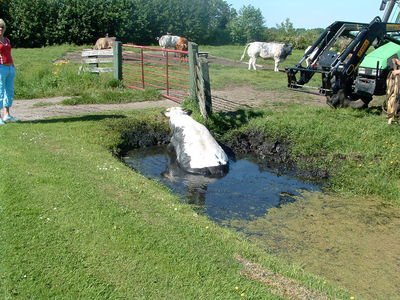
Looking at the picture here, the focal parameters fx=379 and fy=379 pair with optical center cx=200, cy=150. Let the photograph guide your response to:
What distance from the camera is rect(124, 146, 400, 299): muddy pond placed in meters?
4.07

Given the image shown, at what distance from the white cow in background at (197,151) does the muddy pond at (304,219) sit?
165mm

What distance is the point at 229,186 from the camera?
6.22m

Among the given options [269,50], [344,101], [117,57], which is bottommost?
[344,101]

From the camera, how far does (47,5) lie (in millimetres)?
26734

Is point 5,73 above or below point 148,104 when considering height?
above

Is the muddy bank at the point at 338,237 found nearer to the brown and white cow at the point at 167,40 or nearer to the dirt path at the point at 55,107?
the dirt path at the point at 55,107

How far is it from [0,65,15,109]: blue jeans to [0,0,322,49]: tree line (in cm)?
1758

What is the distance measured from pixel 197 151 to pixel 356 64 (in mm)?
4777

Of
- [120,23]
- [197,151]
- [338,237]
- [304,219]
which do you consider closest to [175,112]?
[197,151]

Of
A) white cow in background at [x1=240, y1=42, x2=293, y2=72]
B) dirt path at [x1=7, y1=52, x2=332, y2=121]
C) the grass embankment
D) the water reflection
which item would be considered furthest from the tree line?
the grass embankment

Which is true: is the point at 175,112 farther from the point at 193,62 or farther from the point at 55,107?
the point at 55,107

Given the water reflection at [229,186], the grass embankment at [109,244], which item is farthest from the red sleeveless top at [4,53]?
the water reflection at [229,186]

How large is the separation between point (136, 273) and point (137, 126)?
5.26m

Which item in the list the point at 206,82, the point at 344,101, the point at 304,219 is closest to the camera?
the point at 304,219
